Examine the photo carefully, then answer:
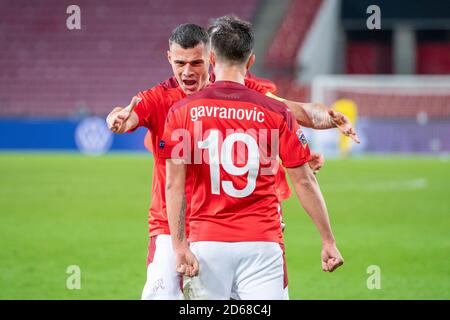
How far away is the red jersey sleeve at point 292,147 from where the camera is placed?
440 centimetres

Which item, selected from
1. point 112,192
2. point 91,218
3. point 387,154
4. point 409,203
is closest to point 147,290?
point 91,218

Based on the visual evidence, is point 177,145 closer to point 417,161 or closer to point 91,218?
point 91,218

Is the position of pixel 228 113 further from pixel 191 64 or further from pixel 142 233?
pixel 142 233

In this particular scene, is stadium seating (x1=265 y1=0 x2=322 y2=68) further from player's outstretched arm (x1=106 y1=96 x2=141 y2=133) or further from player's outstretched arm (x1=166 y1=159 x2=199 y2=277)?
player's outstretched arm (x1=166 y1=159 x2=199 y2=277)

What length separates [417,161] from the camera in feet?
77.7

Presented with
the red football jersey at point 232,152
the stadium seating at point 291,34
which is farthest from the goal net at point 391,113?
the red football jersey at point 232,152

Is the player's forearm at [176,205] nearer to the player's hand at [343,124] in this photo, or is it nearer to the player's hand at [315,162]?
the player's hand at [315,162]

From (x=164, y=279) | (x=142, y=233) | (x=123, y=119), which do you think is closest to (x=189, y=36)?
(x=123, y=119)

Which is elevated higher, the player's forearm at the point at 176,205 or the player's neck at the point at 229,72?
the player's neck at the point at 229,72

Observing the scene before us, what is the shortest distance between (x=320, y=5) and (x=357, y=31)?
468cm

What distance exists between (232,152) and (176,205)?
0.41 metres

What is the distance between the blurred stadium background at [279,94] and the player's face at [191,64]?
309 cm

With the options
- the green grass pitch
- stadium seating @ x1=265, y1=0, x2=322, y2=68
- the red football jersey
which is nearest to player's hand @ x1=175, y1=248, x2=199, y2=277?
the red football jersey

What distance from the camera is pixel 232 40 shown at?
4.30 m
